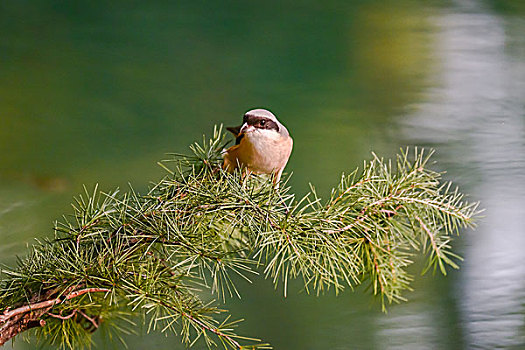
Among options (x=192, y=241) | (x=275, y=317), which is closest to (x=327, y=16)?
(x=275, y=317)

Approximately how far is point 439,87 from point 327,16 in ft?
0.76

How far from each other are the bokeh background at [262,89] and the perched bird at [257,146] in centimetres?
41

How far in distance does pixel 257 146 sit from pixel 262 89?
0.47 m

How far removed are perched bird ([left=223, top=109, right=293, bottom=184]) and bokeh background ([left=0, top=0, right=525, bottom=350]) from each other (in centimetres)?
41

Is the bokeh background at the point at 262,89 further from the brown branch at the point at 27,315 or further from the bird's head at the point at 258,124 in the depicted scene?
the brown branch at the point at 27,315

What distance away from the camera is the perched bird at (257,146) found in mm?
482

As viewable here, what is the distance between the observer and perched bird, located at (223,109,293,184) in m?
0.48

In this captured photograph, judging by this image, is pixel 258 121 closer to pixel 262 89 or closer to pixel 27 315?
pixel 27 315

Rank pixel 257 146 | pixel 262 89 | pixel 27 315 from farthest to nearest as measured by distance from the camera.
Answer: pixel 262 89 < pixel 257 146 < pixel 27 315

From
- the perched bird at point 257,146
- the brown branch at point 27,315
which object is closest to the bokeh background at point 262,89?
the perched bird at point 257,146

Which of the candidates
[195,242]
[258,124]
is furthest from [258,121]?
[195,242]

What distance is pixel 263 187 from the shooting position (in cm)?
43

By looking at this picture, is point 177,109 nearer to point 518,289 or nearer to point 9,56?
point 9,56

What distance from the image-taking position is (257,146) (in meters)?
0.48
